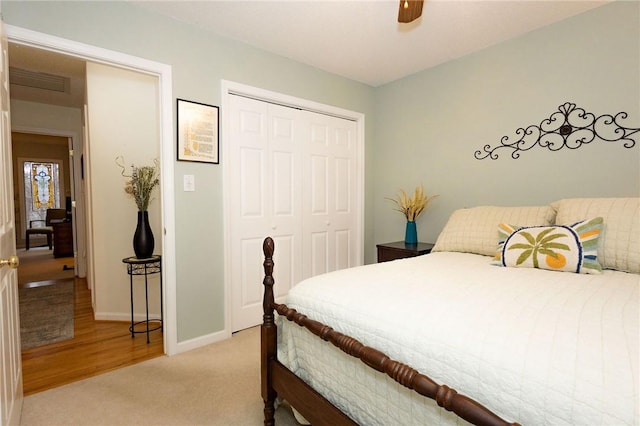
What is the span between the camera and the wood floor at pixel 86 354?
205cm

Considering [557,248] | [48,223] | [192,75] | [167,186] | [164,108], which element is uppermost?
[192,75]

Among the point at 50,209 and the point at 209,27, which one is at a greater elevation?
the point at 209,27

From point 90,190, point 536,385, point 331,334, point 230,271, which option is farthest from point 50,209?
point 536,385

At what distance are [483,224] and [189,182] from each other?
7.13ft

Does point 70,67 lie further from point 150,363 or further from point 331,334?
point 331,334

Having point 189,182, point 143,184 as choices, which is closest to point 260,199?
point 189,182

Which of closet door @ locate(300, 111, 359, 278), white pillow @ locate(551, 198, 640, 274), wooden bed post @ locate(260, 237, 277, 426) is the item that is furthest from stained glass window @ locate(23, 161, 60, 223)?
white pillow @ locate(551, 198, 640, 274)

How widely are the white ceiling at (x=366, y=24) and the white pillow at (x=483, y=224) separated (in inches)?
54.5

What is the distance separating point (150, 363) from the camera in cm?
221

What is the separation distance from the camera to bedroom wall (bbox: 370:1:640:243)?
2123 millimetres

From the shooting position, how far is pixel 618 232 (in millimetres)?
1649

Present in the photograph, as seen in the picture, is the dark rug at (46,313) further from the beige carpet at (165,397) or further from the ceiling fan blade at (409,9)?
the ceiling fan blade at (409,9)

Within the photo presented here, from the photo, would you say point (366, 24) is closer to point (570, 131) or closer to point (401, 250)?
point (570, 131)

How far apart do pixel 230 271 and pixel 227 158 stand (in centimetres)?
94
